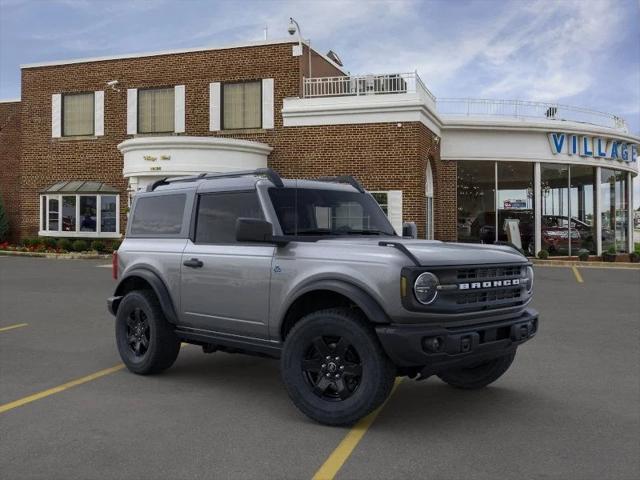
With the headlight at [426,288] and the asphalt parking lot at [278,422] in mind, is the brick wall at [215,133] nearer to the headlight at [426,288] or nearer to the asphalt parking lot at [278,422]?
the asphalt parking lot at [278,422]

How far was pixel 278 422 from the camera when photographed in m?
5.00

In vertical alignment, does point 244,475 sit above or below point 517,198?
below

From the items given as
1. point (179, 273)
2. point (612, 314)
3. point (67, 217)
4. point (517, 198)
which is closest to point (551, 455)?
point (179, 273)

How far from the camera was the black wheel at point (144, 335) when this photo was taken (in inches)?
248

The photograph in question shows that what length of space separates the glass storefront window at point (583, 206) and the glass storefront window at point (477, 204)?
362 centimetres

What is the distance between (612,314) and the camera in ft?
36.0

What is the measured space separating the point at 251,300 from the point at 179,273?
3.43 ft

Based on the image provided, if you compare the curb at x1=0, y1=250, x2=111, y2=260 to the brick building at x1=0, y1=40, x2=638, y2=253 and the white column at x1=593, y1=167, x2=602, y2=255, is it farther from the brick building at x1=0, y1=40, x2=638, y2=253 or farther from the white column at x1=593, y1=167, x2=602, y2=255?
the white column at x1=593, y1=167, x2=602, y2=255

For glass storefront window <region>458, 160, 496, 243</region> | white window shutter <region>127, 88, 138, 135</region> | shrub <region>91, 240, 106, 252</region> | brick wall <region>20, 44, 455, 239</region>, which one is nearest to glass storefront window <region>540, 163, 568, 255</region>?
glass storefront window <region>458, 160, 496, 243</region>

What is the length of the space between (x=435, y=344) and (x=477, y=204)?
70.2ft

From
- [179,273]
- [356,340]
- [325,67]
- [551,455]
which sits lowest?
[551,455]

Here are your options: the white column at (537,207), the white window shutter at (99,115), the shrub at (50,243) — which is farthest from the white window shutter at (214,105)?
the white column at (537,207)

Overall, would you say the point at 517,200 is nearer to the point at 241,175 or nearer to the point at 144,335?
the point at 241,175

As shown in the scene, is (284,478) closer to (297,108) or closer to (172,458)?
(172,458)
